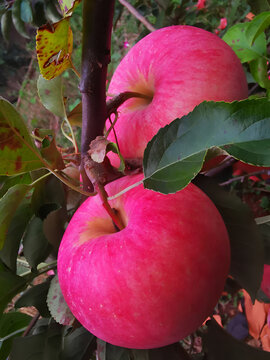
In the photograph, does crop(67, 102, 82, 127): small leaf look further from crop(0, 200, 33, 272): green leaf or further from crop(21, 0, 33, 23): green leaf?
crop(21, 0, 33, 23): green leaf

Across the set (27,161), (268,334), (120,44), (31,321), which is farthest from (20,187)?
(120,44)

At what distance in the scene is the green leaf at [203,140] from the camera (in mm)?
224

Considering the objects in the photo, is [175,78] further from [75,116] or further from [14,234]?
[14,234]

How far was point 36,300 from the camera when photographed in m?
0.42

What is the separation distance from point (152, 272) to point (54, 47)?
185mm

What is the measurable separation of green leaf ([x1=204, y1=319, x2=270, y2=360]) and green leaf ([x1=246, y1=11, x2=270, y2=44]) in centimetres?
36

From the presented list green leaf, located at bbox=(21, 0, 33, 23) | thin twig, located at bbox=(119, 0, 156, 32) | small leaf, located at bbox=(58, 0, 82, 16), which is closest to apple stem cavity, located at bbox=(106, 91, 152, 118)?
small leaf, located at bbox=(58, 0, 82, 16)

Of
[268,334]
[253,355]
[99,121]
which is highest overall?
[99,121]

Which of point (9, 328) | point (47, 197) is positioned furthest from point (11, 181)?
point (9, 328)

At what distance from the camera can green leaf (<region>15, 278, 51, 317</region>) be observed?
41 centimetres

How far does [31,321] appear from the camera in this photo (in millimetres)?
487

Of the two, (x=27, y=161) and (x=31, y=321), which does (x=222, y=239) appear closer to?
(x=27, y=161)

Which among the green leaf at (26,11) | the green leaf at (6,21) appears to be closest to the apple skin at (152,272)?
the green leaf at (26,11)

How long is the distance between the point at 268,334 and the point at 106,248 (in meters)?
0.63
